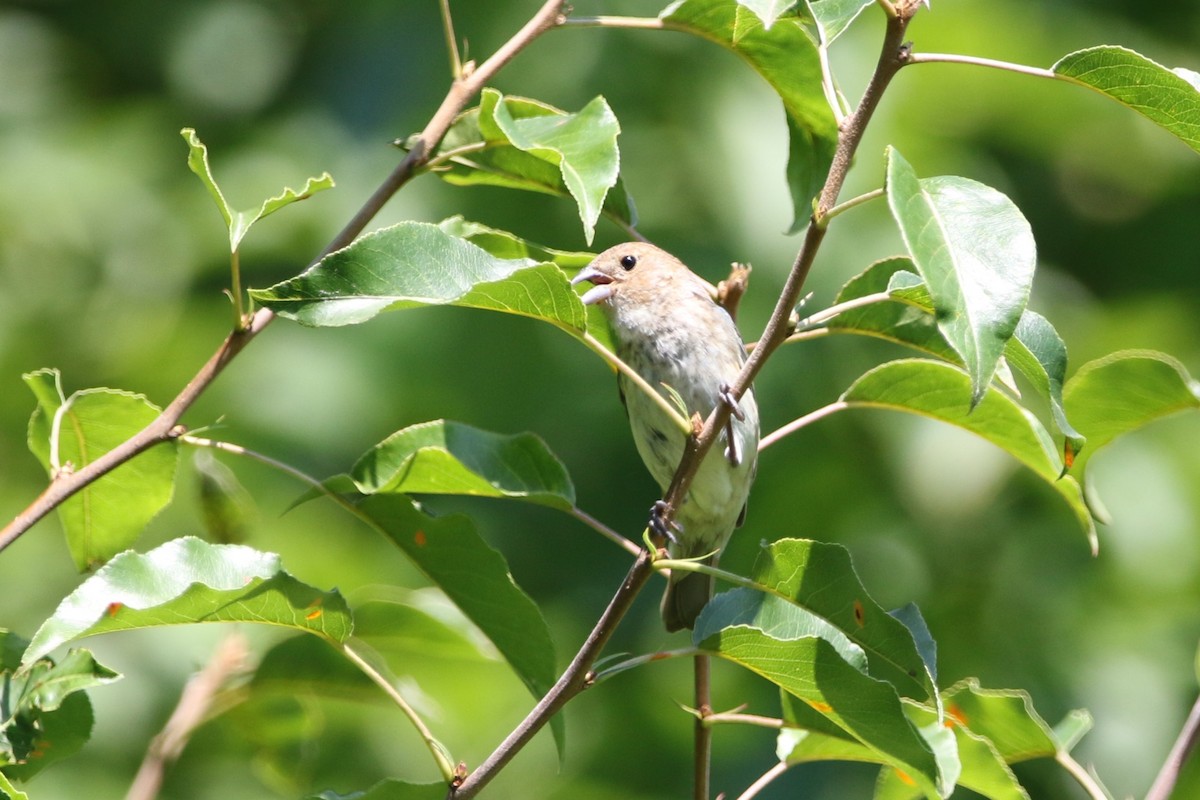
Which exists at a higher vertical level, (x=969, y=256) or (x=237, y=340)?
(x=969, y=256)

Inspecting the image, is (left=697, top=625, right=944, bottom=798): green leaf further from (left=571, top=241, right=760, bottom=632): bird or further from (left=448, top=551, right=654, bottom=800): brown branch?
(left=571, top=241, right=760, bottom=632): bird

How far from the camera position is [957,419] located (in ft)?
7.46

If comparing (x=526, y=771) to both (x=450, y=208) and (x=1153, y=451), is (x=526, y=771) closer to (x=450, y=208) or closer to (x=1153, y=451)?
(x=450, y=208)

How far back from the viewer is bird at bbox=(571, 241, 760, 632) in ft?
11.7

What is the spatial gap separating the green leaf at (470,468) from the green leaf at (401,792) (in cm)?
48

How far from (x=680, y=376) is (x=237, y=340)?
166 centimetres

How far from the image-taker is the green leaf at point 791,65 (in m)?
2.30

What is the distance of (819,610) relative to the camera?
80.7 inches

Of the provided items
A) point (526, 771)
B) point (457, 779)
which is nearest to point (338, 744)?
Result: point (526, 771)

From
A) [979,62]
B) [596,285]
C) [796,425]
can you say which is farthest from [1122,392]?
[596,285]

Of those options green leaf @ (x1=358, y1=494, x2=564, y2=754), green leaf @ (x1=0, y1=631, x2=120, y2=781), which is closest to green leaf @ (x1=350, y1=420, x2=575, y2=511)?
green leaf @ (x1=358, y1=494, x2=564, y2=754)

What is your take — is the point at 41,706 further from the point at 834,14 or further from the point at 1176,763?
the point at 1176,763

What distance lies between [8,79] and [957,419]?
5.38m

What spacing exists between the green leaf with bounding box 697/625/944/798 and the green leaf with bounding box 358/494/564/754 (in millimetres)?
420
